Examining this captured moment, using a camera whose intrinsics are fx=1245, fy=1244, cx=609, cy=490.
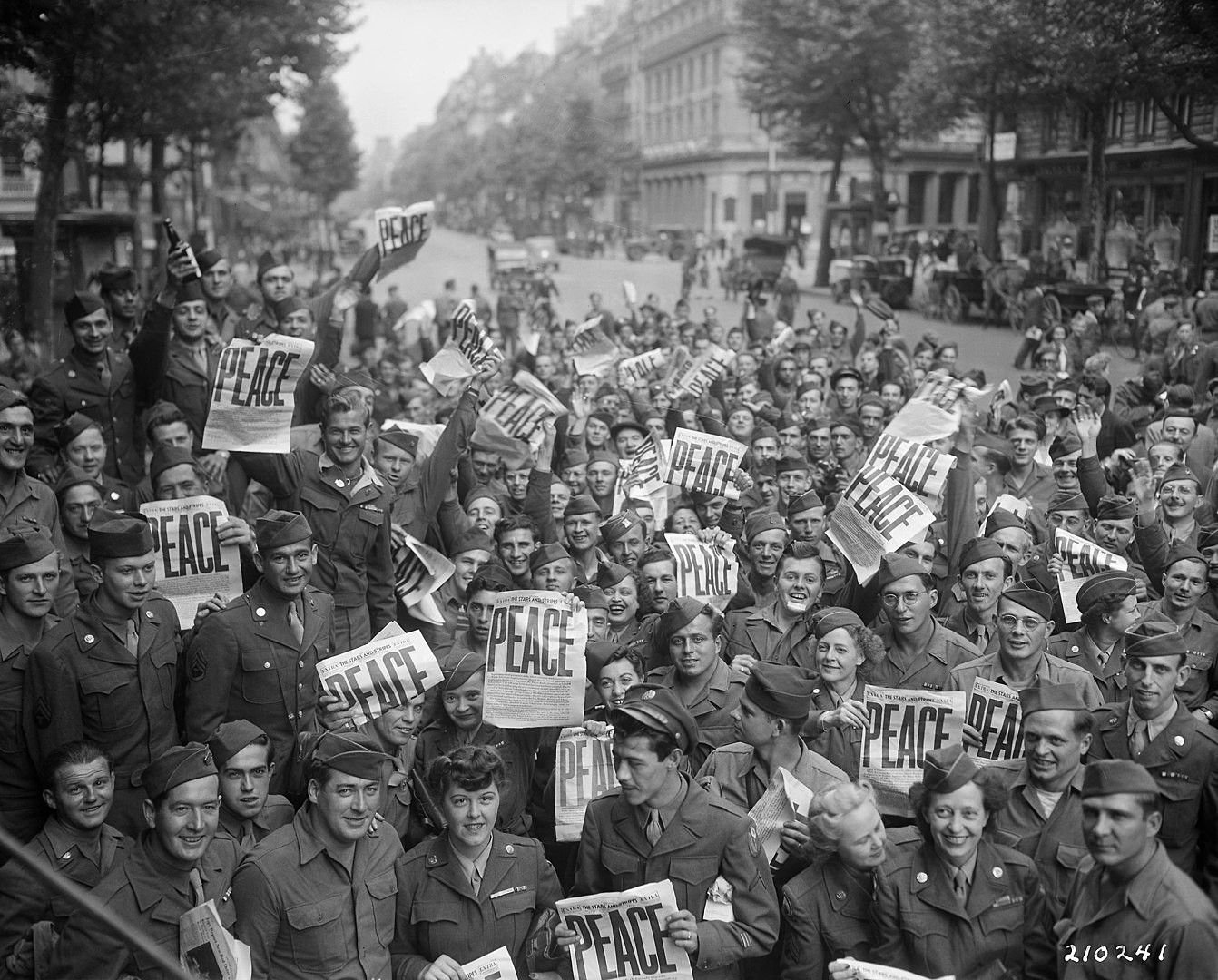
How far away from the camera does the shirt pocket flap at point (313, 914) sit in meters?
4.04

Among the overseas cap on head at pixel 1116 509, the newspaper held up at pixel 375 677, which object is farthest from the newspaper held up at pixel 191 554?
the overseas cap on head at pixel 1116 509

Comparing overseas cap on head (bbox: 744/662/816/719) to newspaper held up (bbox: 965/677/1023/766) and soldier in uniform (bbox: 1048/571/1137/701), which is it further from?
soldier in uniform (bbox: 1048/571/1137/701)

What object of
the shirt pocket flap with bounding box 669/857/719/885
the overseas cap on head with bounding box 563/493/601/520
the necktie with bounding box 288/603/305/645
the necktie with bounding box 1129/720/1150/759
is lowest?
the shirt pocket flap with bounding box 669/857/719/885

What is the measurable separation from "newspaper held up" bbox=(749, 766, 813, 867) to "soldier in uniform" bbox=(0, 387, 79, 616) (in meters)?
3.63

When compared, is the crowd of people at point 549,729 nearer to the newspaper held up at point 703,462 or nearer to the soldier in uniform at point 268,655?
the soldier in uniform at point 268,655

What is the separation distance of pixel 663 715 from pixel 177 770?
65.1 inches

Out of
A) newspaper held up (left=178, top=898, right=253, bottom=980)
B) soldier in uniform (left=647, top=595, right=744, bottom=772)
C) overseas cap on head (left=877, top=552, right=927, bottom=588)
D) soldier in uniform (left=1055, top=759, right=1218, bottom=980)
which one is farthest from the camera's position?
overseas cap on head (left=877, top=552, right=927, bottom=588)

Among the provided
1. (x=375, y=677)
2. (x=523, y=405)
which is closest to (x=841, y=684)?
(x=375, y=677)

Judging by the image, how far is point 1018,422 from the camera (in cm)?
836

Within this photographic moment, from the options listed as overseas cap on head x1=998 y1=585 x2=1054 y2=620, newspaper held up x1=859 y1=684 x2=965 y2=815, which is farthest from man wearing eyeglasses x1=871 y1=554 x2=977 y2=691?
newspaper held up x1=859 y1=684 x2=965 y2=815

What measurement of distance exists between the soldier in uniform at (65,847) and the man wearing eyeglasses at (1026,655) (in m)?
3.46

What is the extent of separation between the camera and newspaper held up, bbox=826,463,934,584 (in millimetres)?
6441

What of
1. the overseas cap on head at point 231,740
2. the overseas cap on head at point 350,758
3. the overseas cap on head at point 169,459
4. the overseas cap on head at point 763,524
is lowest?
the overseas cap on head at point 231,740

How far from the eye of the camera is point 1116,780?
12.0 feet
